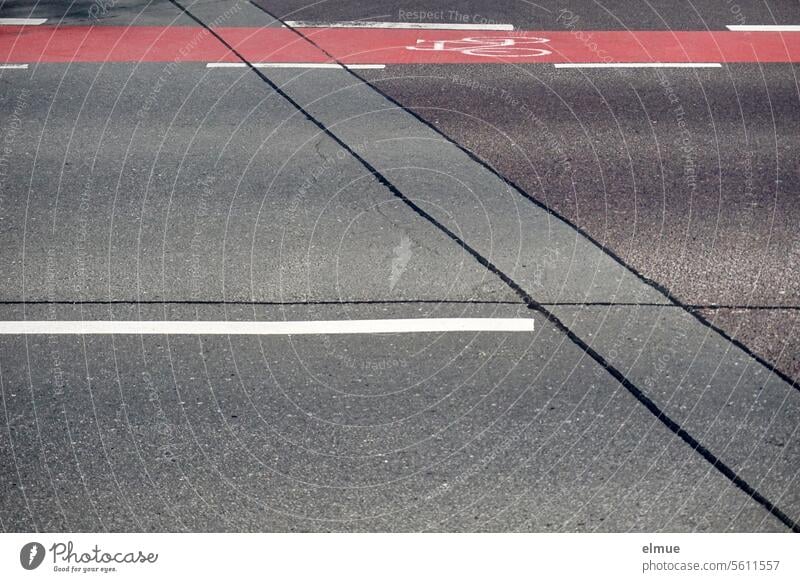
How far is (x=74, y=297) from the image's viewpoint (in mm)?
5973

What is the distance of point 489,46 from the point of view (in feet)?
33.5

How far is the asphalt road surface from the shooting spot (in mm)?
4492

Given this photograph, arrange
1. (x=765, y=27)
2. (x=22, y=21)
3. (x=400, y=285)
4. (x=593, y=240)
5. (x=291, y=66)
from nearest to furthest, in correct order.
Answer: (x=400, y=285) → (x=593, y=240) → (x=291, y=66) → (x=765, y=27) → (x=22, y=21)

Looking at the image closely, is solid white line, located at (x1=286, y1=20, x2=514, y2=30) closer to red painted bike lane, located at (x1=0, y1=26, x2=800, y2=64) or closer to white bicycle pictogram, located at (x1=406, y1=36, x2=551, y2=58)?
red painted bike lane, located at (x1=0, y1=26, x2=800, y2=64)

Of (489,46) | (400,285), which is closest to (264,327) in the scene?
(400,285)

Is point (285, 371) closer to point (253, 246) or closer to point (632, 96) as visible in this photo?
point (253, 246)

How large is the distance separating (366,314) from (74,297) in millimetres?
1698

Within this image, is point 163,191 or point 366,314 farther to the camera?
point 163,191

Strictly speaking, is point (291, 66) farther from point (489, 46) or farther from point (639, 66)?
point (639, 66)

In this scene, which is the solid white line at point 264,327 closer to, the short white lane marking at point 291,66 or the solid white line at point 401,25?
the short white lane marking at point 291,66

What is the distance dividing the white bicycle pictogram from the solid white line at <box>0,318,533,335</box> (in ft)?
16.0

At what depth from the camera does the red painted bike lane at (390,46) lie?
9828mm

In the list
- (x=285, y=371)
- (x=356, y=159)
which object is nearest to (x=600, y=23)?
(x=356, y=159)

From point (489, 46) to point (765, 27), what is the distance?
9.73ft
